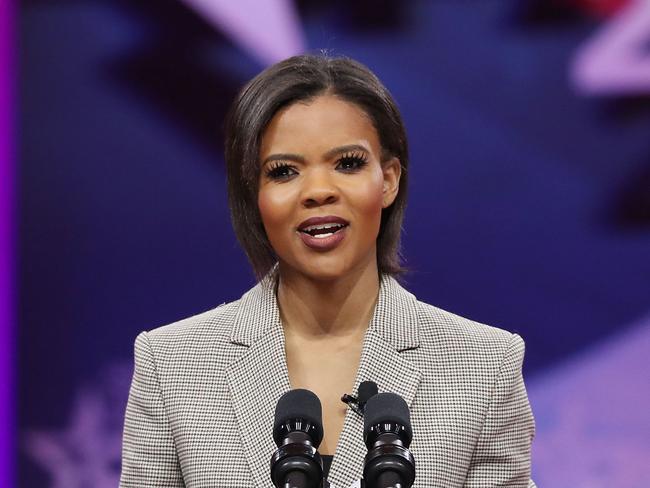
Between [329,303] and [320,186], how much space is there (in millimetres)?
289

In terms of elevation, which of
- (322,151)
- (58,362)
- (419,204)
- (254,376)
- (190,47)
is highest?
(190,47)

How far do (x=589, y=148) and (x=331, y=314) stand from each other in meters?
1.65

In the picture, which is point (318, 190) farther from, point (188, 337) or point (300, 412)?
point (300, 412)

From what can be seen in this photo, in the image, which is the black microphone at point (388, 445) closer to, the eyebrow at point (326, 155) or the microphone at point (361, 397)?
the microphone at point (361, 397)

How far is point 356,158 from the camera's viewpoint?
1990 mm

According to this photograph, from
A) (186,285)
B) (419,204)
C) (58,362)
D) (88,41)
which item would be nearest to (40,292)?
(58,362)

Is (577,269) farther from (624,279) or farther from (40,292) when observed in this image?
(40,292)

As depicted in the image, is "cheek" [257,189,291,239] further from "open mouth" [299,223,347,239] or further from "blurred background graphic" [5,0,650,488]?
"blurred background graphic" [5,0,650,488]

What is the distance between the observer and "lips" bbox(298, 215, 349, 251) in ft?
6.39

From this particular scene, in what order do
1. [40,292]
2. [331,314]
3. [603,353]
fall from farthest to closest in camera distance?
[40,292] → [603,353] → [331,314]

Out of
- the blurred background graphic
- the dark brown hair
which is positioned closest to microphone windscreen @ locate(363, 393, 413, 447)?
the dark brown hair

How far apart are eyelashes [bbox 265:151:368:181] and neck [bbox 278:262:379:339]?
0.72 ft

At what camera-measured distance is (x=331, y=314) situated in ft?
6.99

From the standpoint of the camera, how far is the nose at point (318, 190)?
6.31 feet
